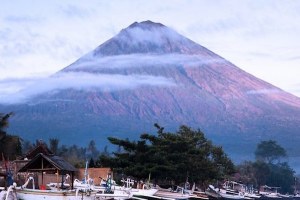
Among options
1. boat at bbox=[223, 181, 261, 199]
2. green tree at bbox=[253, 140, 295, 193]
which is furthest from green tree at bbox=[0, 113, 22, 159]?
green tree at bbox=[253, 140, 295, 193]

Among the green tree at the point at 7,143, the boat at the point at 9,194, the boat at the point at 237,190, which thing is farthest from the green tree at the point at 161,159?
the boat at the point at 9,194

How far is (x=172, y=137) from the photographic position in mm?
57906

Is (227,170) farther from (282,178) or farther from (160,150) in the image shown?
(282,178)

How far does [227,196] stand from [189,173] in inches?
836

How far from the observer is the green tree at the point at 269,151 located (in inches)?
6727

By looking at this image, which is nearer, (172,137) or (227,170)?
(172,137)

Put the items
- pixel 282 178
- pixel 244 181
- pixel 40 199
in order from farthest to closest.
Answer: pixel 282 178 → pixel 244 181 → pixel 40 199

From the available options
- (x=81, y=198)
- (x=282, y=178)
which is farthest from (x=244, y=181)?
(x=81, y=198)

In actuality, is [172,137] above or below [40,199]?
above

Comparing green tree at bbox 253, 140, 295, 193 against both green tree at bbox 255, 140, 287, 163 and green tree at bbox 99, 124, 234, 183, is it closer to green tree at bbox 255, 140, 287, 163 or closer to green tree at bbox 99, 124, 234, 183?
green tree at bbox 255, 140, 287, 163

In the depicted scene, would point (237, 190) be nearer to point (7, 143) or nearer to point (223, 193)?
point (223, 193)

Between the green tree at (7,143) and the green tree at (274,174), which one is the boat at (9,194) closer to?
the green tree at (7,143)

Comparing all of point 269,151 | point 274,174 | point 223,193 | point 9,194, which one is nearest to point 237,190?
point 223,193

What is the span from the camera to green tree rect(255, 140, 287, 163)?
170875mm
